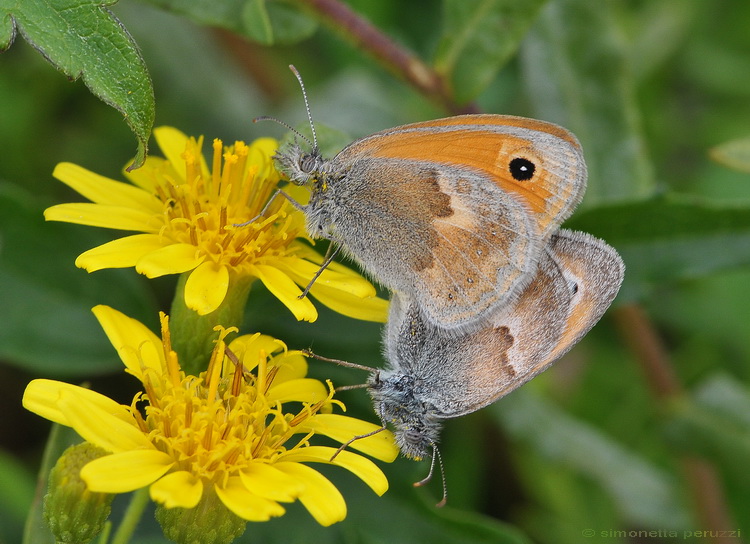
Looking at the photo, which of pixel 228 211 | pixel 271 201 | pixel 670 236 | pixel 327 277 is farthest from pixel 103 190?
pixel 670 236

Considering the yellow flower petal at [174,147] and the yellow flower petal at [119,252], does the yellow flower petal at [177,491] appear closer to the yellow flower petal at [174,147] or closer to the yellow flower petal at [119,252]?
the yellow flower petal at [119,252]

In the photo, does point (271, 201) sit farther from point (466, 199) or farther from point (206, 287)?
point (466, 199)

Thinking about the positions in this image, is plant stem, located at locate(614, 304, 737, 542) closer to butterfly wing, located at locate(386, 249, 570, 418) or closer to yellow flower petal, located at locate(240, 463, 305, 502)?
butterfly wing, located at locate(386, 249, 570, 418)

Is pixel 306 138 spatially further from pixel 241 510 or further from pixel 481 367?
pixel 241 510

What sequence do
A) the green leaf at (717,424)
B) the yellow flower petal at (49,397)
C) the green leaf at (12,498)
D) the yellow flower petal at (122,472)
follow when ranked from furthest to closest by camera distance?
the green leaf at (717,424)
the green leaf at (12,498)
the yellow flower petal at (49,397)
the yellow flower petal at (122,472)

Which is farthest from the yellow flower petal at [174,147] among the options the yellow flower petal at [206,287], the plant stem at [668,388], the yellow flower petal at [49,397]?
the plant stem at [668,388]

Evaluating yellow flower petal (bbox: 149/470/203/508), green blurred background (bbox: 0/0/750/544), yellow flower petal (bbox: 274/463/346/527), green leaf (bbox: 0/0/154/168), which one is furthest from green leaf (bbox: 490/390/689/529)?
green leaf (bbox: 0/0/154/168)
